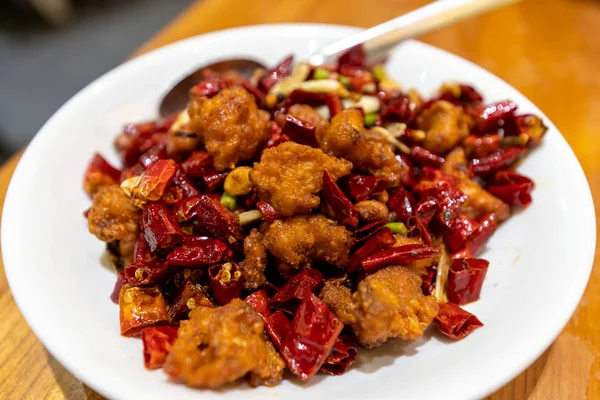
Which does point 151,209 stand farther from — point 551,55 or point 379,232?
point 551,55

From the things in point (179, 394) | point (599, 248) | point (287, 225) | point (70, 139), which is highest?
point (70, 139)

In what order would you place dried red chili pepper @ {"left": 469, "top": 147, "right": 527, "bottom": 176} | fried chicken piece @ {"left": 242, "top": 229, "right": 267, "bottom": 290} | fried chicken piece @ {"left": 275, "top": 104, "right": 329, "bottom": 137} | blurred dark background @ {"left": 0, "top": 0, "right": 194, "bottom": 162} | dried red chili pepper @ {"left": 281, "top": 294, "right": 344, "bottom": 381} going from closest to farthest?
dried red chili pepper @ {"left": 281, "top": 294, "right": 344, "bottom": 381}, fried chicken piece @ {"left": 242, "top": 229, "right": 267, "bottom": 290}, fried chicken piece @ {"left": 275, "top": 104, "right": 329, "bottom": 137}, dried red chili pepper @ {"left": 469, "top": 147, "right": 527, "bottom": 176}, blurred dark background @ {"left": 0, "top": 0, "right": 194, "bottom": 162}

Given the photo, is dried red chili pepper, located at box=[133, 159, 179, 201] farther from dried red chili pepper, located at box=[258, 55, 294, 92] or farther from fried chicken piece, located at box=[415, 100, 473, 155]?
fried chicken piece, located at box=[415, 100, 473, 155]

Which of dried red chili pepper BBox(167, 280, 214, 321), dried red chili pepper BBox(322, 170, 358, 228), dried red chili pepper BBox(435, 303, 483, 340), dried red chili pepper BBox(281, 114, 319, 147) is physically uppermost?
dried red chili pepper BBox(281, 114, 319, 147)

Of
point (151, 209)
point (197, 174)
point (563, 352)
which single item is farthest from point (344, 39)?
point (563, 352)

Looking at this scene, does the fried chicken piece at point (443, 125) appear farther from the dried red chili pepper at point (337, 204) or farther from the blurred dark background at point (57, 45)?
the blurred dark background at point (57, 45)

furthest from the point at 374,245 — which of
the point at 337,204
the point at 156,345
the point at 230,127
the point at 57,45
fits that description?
the point at 57,45

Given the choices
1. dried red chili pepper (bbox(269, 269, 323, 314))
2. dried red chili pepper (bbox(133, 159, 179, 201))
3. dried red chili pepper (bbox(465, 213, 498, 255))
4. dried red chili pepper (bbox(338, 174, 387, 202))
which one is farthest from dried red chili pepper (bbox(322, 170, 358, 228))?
dried red chili pepper (bbox(133, 159, 179, 201))
